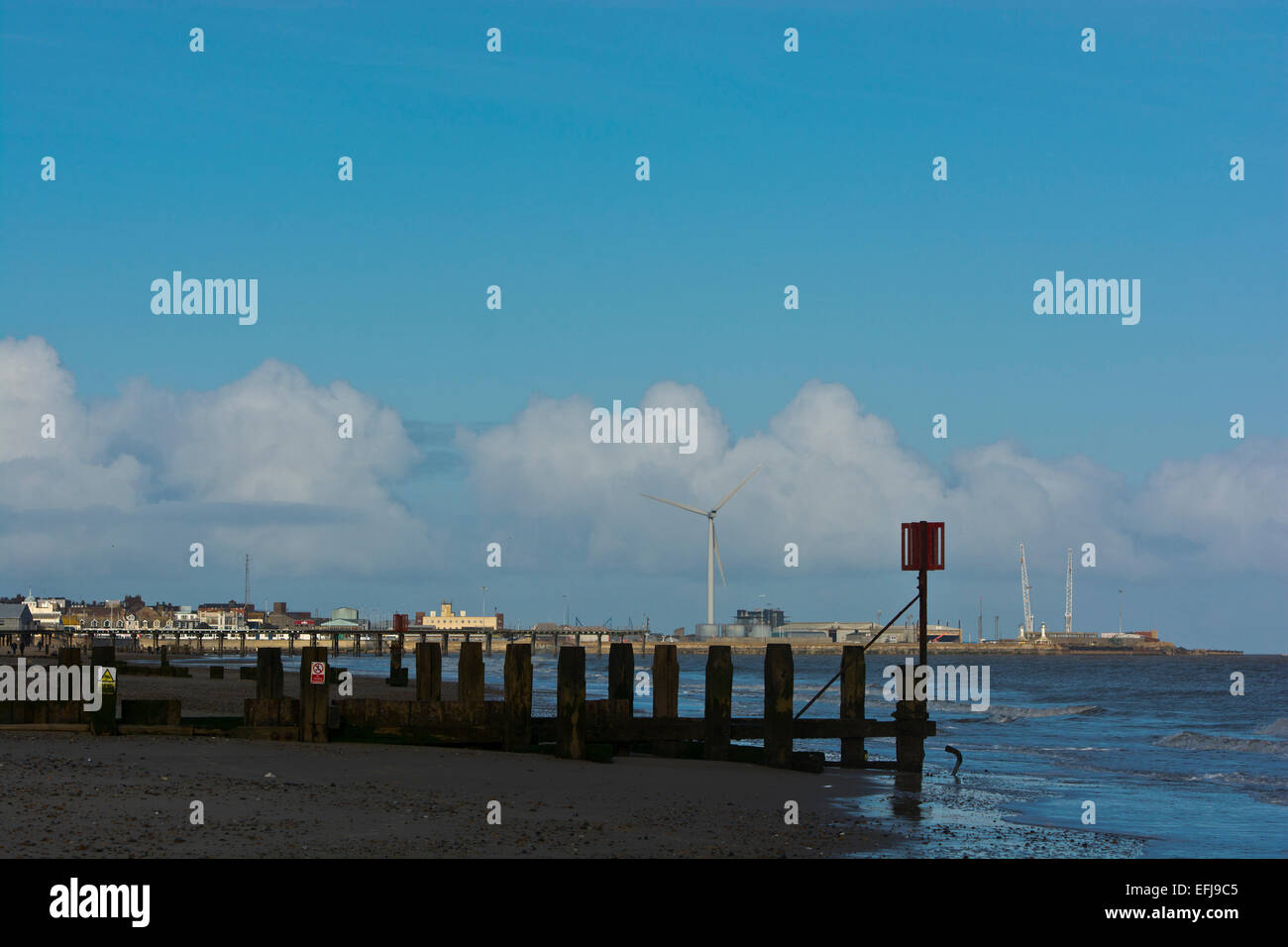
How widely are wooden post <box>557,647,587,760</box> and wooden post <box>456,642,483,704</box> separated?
1.84 meters

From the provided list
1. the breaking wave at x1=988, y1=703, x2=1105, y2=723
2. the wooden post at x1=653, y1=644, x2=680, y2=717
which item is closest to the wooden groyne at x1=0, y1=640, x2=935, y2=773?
the wooden post at x1=653, y1=644, x2=680, y2=717

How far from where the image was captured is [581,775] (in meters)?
24.4

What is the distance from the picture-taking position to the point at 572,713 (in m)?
26.9

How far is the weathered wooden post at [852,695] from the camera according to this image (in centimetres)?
2911

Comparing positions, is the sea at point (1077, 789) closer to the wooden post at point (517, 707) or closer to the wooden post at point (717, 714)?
the wooden post at point (717, 714)

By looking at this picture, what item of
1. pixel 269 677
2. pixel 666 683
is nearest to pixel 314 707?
pixel 269 677

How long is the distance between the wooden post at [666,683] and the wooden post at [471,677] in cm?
409

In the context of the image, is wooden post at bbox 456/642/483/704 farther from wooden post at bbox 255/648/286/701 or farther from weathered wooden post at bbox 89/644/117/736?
weathered wooden post at bbox 89/644/117/736

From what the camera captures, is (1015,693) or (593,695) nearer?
(593,695)

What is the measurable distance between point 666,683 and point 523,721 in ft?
14.7

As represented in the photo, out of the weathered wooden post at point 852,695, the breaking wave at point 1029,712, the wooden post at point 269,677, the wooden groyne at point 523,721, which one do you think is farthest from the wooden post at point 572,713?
the breaking wave at point 1029,712
